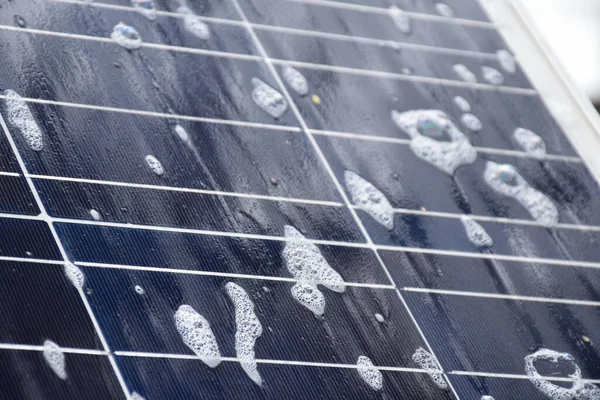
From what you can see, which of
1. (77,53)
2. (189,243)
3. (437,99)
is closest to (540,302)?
(437,99)

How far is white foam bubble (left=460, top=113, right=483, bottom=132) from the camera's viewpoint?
3.36 meters

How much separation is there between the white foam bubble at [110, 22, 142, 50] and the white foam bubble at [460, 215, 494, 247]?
131 centimetres

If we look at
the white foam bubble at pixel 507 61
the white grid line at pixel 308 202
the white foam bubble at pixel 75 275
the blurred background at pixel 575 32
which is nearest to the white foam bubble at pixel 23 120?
the white grid line at pixel 308 202

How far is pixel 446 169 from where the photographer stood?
317cm

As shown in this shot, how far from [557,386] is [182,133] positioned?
1.44m

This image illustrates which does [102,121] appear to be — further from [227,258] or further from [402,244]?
[402,244]

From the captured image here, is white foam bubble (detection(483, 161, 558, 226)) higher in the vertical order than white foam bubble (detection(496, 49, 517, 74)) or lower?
lower

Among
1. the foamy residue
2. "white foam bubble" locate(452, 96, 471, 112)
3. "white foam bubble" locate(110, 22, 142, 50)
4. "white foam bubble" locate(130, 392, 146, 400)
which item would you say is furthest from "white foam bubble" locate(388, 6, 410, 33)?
"white foam bubble" locate(130, 392, 146, 400)

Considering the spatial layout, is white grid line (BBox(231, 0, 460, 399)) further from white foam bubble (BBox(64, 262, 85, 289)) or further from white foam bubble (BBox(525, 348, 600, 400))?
white foam bubble (BBox(64, 262, 85, 289))

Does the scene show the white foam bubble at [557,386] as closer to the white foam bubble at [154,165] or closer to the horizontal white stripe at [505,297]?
the horizontal white stripe at [505,297]

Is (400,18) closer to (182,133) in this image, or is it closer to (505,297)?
(182,133)

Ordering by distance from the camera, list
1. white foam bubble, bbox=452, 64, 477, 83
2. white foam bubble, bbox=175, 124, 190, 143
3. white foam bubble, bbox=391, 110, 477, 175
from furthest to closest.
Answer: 1. white foam bubble, bbox=452, 64, 477, 83
2. white foam bubble, bbox=391, 110, 477, 175
3. white foam bubble, bbox=175, 124, 190, 143

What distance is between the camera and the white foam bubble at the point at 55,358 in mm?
2156

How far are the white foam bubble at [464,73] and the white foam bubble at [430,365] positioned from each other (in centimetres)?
139
